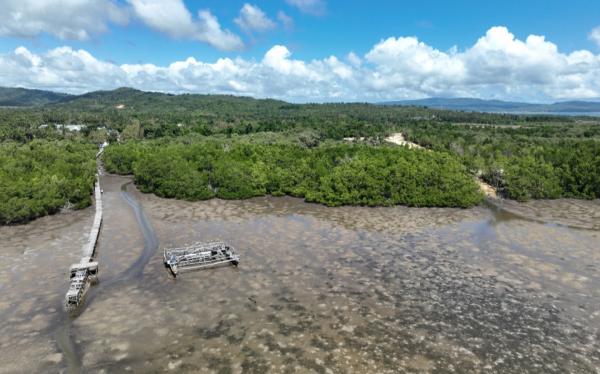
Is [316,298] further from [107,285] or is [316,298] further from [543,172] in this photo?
[543,172]

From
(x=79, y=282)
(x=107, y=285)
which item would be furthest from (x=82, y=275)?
(x=107, y=285)

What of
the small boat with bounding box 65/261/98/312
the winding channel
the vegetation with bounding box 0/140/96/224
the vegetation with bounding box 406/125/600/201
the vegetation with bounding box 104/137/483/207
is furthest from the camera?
the vegetation with bounding box 406/125/600/201

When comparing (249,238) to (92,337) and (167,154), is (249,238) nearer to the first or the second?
(92,337)

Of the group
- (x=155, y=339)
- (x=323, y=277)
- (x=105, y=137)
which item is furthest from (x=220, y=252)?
(x=105, y=137)

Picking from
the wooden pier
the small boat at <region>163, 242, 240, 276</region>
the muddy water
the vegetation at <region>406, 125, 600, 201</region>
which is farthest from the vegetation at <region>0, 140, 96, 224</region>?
the vegetation at <region>406, 125, 600, 201</region>

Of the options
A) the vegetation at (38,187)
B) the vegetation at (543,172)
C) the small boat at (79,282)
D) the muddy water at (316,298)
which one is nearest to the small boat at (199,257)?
the muddy water at (316,298)

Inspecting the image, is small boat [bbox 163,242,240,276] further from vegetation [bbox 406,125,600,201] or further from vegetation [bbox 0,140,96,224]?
vegetation [bbox 406,125,600,201]

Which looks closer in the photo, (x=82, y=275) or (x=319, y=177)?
(x=82, y=275)
